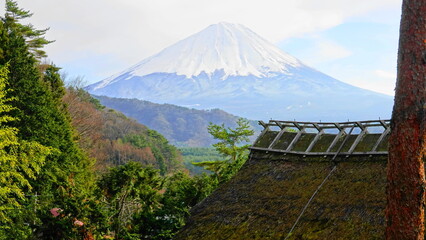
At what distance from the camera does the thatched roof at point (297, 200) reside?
9625 millimetres

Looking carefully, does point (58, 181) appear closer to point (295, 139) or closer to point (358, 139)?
point (295, 139)

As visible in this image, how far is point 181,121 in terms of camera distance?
166125 mm

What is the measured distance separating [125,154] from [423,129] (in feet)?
178

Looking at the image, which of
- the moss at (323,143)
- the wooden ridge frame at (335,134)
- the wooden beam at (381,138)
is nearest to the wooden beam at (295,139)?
the wooden ridge frame at (335,134)

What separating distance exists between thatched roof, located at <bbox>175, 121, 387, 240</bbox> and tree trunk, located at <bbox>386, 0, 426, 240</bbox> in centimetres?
405

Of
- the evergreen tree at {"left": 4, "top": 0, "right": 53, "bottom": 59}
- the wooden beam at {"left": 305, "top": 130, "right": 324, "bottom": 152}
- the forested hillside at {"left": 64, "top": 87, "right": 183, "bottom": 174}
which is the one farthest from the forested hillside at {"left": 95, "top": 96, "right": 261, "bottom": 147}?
the wooden beam at {"left": 305, "top": 130, "right": 324, "bottom": 152}

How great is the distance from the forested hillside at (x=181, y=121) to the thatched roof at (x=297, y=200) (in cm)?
13620

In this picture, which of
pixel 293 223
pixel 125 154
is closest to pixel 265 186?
pixel 293 223

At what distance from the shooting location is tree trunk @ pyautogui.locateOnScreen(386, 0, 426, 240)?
483 cm

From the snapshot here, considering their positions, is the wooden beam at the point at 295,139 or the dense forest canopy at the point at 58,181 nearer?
the wooden beam at the point at 295,139

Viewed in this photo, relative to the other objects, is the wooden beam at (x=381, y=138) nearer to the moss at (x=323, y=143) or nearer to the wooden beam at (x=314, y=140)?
the moss at (x=323, y=143)

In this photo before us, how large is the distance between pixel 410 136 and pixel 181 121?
16176cm

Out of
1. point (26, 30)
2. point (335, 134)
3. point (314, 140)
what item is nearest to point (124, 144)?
point (26, 30)

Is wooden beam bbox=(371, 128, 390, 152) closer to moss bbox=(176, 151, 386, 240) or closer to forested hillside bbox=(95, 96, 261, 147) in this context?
moss bbox=(176, 151, 386, 240)
